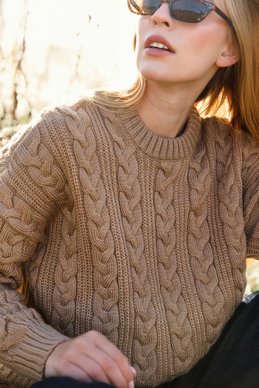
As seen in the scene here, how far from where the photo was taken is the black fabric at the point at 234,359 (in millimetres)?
3260

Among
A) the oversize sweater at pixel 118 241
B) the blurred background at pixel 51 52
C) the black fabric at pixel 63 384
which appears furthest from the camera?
the blurred background at pixel 51 52

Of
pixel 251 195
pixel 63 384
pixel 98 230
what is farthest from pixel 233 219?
pixel 63 384

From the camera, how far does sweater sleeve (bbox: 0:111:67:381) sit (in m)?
2.84

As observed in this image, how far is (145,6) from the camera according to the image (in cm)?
310

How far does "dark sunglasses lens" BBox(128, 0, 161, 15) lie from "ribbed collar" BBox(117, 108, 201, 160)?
12.2 inches

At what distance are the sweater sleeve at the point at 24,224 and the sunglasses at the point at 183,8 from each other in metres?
0.49

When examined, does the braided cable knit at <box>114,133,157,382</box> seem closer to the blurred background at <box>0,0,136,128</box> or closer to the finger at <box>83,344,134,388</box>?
the finger at <box>83,344,134,388</box>

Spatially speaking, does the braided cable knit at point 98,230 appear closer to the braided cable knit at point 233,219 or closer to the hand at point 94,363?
the hand at point 94,363

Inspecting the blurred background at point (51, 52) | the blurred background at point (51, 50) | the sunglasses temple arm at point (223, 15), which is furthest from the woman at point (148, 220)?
the blurred background at point (51, 50)

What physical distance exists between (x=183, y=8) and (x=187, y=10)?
0.05 ft

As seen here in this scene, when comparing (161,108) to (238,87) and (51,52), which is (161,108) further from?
(51,52)

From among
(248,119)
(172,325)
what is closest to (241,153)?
(248,119)

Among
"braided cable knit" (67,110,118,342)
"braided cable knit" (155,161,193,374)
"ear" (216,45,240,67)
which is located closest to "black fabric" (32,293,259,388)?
"braided cable knit" (155,161,193,374)

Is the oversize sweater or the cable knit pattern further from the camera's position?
the cable knit pattern
